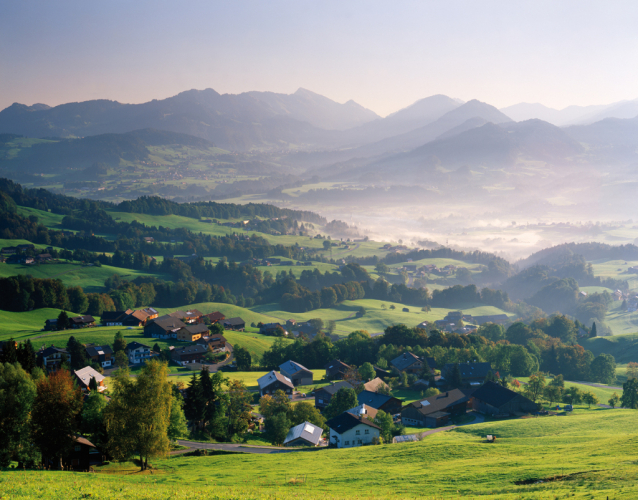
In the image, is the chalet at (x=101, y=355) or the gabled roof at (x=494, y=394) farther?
the chalet at (x=101, y=355)

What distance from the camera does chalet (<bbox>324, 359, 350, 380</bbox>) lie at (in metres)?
76.4

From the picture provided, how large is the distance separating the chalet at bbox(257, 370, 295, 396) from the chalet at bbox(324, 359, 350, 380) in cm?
1188

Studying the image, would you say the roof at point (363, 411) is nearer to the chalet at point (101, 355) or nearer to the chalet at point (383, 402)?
the chalet at point (383, 402)

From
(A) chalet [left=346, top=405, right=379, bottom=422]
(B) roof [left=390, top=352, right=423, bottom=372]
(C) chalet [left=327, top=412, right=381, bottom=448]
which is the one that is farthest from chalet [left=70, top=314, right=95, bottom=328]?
(C) chalet [left=327, top=412, right=381, bottom=448]

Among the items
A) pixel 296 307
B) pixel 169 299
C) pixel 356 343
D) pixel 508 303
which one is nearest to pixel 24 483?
pixel 356 343

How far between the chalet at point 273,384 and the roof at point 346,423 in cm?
1987

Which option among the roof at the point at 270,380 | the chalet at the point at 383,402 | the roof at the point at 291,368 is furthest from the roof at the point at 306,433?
the roof at the point at 291,368

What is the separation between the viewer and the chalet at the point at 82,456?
30344mm

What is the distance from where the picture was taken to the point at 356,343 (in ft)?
284

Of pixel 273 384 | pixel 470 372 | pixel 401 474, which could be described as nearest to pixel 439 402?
pixel 470 372

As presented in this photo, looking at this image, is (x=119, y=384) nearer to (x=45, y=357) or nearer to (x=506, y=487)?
(x=506, y=487)

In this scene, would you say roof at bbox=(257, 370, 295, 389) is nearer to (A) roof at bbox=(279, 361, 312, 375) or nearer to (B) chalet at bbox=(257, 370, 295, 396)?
(B) chalet at bbox=(257, 370, 295, 396)

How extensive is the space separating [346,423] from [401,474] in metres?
17.7

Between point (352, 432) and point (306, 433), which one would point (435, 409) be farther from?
point (306, 433)
